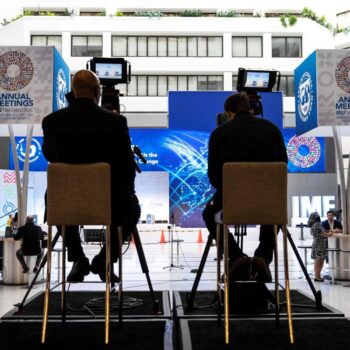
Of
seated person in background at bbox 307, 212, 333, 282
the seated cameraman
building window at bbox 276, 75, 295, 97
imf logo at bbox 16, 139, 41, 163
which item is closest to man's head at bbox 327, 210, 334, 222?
seated person in background at bbox 307, 212, 333, 282

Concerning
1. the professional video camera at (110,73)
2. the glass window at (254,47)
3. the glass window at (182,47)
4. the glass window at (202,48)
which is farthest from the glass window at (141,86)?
the professional video camera at (110,73)

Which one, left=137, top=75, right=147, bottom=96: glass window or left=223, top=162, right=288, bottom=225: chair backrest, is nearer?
left=223, top=162, right=288, bottom=225: chair backrest

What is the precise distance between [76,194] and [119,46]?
21.4 meters

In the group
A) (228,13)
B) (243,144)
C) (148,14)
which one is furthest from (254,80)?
(228,13)

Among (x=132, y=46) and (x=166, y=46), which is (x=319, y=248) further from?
(x=132, y=46)

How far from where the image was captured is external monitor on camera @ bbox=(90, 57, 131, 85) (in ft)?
14.9

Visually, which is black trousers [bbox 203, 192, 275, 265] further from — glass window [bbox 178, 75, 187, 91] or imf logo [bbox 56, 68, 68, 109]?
glass window [bbox 178, 75, 187, 91]

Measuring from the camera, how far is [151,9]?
2481cm

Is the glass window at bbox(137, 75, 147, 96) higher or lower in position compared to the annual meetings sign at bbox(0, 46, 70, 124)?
higher

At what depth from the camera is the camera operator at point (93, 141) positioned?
2.94 meters

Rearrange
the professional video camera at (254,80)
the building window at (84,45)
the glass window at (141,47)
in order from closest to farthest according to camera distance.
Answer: the professional video camera at (254,80) < the building window at (84,45) < the glass window at (141,47)

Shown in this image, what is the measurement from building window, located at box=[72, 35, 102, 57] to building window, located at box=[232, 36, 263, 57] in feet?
21.9

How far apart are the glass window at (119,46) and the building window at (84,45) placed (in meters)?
0.84

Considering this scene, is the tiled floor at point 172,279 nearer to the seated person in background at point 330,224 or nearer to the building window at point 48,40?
the seated person in background at point 330,224
